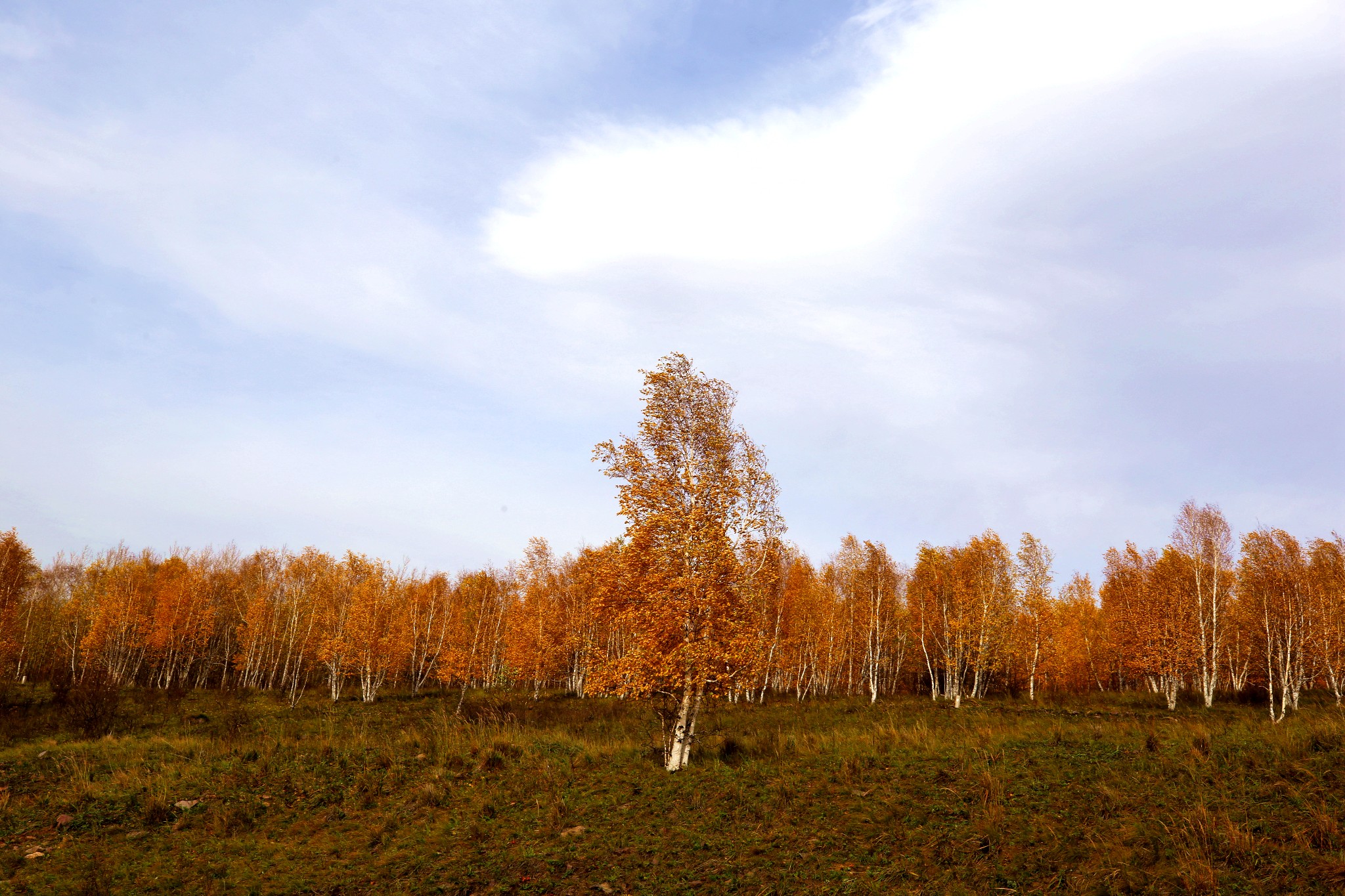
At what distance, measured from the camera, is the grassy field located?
32.7 ft

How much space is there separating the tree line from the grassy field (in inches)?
133

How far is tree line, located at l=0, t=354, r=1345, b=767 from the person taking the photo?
717 inches

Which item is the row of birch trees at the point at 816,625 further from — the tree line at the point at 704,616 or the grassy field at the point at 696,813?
the grassy field at the point at 696,813

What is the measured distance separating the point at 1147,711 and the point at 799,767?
29.9 m

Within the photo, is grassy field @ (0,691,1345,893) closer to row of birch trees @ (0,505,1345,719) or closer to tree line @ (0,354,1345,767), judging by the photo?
tree line @ (0,354,1345,767)

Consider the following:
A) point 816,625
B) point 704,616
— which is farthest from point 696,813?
point 816,625

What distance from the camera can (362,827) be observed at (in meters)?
14.6

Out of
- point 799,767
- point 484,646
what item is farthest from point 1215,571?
point 484,646

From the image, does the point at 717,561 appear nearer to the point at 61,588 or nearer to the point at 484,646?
the point at 484,646

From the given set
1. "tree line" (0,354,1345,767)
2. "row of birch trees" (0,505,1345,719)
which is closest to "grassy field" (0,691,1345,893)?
"tree line" (0,354,1345,767)

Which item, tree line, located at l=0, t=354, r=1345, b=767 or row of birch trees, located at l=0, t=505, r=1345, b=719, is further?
row of birch trees, located at l=0, t=505, r=1345, b=719

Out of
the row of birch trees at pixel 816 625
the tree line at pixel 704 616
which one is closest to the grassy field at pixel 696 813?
the tree line at pixel 704 616

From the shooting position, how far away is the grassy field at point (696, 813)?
32.7ft

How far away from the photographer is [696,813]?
1359 cm
